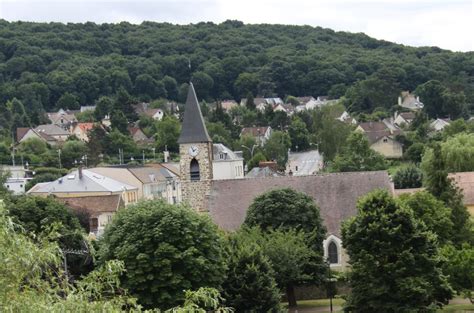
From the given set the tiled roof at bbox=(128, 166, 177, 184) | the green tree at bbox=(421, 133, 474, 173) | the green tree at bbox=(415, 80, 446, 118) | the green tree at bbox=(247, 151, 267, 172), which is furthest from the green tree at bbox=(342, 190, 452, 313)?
the green tree at bbox=(415, 80, 446, 118)

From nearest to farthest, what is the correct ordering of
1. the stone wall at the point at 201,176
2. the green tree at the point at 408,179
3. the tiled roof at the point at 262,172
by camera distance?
the stone wall at the point at 201,176, the green tree at the point at 408,179, the tiled roof at the point at 262,172

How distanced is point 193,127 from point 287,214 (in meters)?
10.1

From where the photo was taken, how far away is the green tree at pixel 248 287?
43.7 m

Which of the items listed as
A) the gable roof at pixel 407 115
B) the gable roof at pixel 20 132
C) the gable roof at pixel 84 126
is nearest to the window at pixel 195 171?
the gable roof at pixel 20 132

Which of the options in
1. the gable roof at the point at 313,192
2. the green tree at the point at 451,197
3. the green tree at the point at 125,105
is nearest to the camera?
the green tree at the point at 451,197

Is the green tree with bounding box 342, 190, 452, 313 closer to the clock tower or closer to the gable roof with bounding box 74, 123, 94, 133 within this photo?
the clock tower

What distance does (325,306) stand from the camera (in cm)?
5241

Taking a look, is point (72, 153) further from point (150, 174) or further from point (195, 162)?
point (195, 162)

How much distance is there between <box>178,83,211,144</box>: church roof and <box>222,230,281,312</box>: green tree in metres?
18.9

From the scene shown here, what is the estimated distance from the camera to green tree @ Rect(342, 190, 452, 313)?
141 ft

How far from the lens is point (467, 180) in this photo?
70.6 m

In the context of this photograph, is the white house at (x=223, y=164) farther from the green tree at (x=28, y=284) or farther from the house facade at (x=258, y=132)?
the green tree at (x=28, y=284)

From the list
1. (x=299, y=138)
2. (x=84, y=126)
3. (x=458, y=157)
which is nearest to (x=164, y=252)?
(x=458, y=157)

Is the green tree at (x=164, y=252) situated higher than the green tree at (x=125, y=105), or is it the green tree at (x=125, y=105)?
the green tree at (x=125, y=105)
